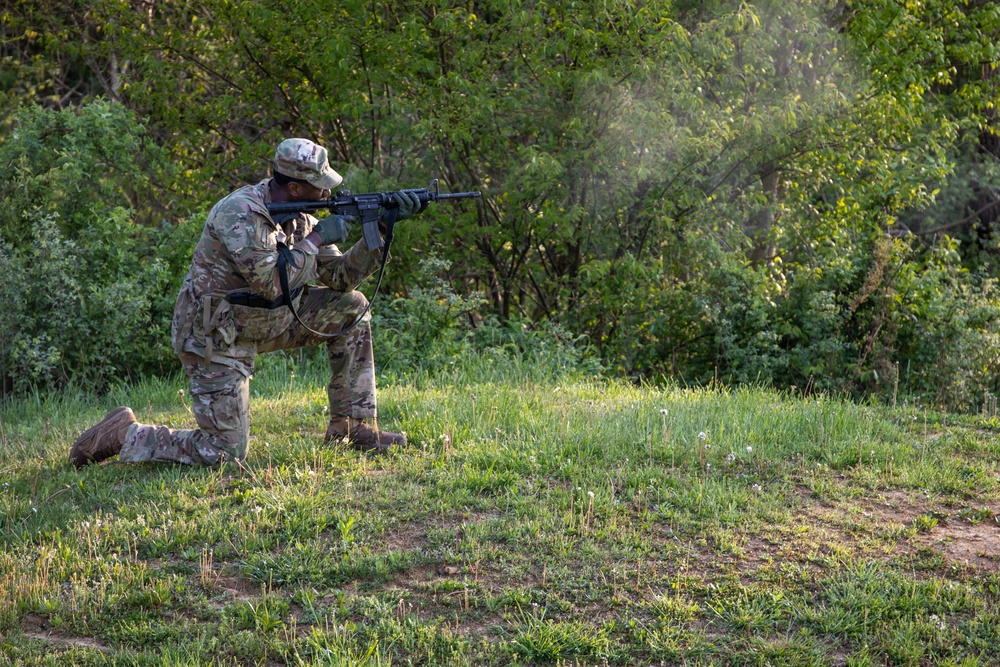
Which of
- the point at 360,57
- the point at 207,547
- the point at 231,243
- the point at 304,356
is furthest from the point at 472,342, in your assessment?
the point at 207,547

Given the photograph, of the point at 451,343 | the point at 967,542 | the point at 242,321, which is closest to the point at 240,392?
the point at 242,321

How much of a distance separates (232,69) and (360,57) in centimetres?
198

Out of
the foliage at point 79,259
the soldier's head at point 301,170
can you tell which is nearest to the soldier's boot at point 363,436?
the soldier's head at point 301,170

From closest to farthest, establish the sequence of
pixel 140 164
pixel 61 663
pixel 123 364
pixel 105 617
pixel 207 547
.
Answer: pixel 61 663 < pixel 105 617 < pixel 207 547 < pixel 123 364 < pixel 140 164

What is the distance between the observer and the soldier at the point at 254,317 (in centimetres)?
538

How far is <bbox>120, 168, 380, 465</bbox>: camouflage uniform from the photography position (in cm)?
533

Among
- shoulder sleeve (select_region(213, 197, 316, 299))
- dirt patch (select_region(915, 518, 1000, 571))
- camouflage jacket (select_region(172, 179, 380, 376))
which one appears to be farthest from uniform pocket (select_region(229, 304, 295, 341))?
dirt patch (select_region(915, 518, 1000, 571))

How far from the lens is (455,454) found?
18.7ft

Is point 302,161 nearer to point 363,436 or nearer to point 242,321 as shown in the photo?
point 242,321

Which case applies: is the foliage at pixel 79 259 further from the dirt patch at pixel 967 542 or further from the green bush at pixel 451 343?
the dirt patch at pixel 967 542

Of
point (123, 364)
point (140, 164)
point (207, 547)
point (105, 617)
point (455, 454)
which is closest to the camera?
point (105, 617)

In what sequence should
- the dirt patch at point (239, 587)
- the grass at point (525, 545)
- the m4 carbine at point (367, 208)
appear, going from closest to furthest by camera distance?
the grass at point (525, 545) → the dirt patch at point (239, 587) → the m4 carbine at point (367, 208)

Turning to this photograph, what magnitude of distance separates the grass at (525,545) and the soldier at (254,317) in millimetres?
184

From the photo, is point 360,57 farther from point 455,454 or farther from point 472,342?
point 455,454
